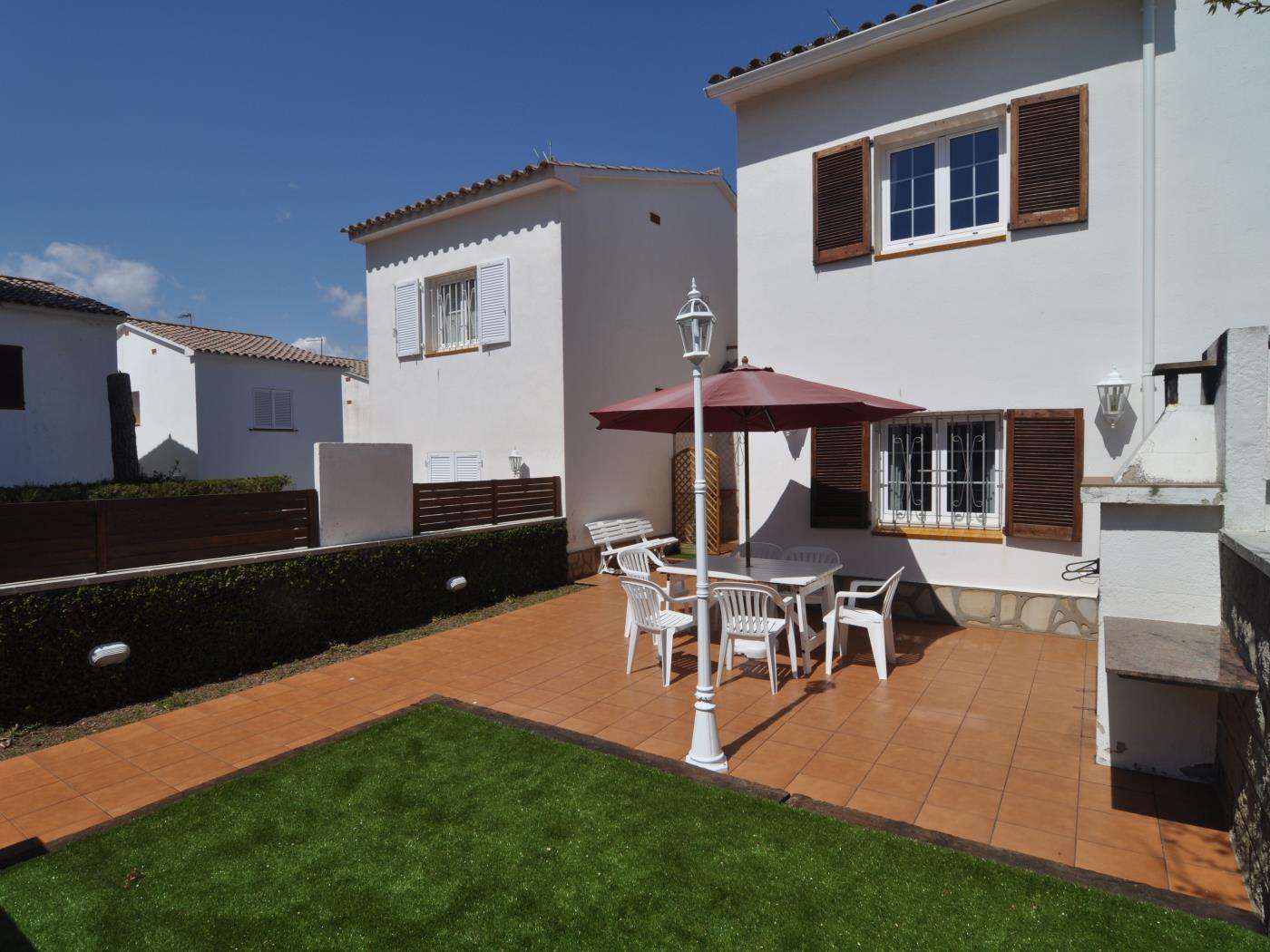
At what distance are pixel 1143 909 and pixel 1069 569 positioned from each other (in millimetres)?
5227

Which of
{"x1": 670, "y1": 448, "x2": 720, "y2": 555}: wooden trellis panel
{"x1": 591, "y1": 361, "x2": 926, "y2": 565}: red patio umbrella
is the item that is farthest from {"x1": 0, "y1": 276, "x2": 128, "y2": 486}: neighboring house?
{"x1": 591, "y1": 361, "x2": 926, "y2": 565}: red patio umbrella

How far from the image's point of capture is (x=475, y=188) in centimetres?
1213

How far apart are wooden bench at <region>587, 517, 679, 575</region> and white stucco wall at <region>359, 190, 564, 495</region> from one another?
138 centimetres

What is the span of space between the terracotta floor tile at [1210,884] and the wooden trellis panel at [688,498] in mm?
10310

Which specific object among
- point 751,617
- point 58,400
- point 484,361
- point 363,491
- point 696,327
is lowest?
point 751,617

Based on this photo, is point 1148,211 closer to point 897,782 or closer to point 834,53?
point 834,53

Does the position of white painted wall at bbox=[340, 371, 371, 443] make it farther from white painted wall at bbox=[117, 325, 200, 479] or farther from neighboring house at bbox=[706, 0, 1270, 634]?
neighboring house at bbox=[706, 0, 1270, 634]

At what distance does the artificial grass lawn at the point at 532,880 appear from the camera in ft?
10.2

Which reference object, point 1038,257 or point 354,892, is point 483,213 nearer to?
point 1038,257

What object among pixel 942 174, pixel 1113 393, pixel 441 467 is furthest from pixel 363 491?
pixel 1113 393

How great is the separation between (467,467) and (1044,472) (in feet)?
31.1

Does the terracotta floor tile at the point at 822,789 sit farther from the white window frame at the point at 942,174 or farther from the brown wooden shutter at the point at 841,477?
the white window frame at the point at 942,174

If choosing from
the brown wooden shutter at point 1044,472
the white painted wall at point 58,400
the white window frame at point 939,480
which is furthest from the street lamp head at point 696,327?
the white painted wall at point 58,400

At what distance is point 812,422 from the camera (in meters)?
7.47
